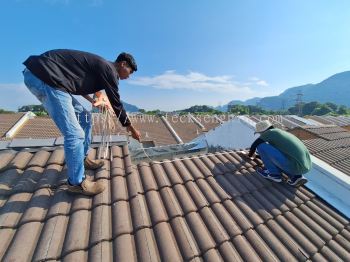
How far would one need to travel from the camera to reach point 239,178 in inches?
159

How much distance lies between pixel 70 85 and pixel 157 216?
168 cm

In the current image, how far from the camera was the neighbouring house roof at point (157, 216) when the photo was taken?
2.19 metres

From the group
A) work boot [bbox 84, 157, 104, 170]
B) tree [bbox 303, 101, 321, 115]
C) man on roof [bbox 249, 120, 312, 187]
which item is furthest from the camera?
tree [bbox 303, 101, 321, 115]

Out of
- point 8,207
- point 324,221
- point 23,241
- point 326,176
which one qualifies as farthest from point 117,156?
point 326,176

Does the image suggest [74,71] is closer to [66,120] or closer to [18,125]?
[66,120]

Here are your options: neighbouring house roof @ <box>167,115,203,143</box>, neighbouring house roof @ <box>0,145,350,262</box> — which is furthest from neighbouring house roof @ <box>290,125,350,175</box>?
neighbouring house roof @ <box>167,115,203,143</box>

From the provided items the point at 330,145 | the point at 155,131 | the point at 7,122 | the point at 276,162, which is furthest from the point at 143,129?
the point at 276,162

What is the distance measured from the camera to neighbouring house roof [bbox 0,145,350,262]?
7.17 ft

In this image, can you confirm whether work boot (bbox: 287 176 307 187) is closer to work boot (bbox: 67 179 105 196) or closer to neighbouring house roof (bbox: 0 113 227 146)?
work boot (bbox: 67 179 105 196)

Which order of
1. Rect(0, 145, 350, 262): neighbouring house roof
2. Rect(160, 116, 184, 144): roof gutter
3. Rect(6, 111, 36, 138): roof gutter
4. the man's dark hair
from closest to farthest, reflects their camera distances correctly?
Rect(0, 145, 350, 262): neighbouring house roof, the man's dark hair, Rect(6, 111, 36, 138): roof gutter, Rect(160, 116, 184, 144): roof gutter

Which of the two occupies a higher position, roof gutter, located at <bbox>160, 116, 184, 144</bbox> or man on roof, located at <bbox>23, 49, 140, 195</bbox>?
man on roof, located at <bbox>23, 49, 140, 195</bbox>

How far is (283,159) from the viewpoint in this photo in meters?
4.26

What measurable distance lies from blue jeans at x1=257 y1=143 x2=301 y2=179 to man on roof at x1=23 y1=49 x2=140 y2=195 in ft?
8.67

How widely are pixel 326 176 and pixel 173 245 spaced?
3623mm
